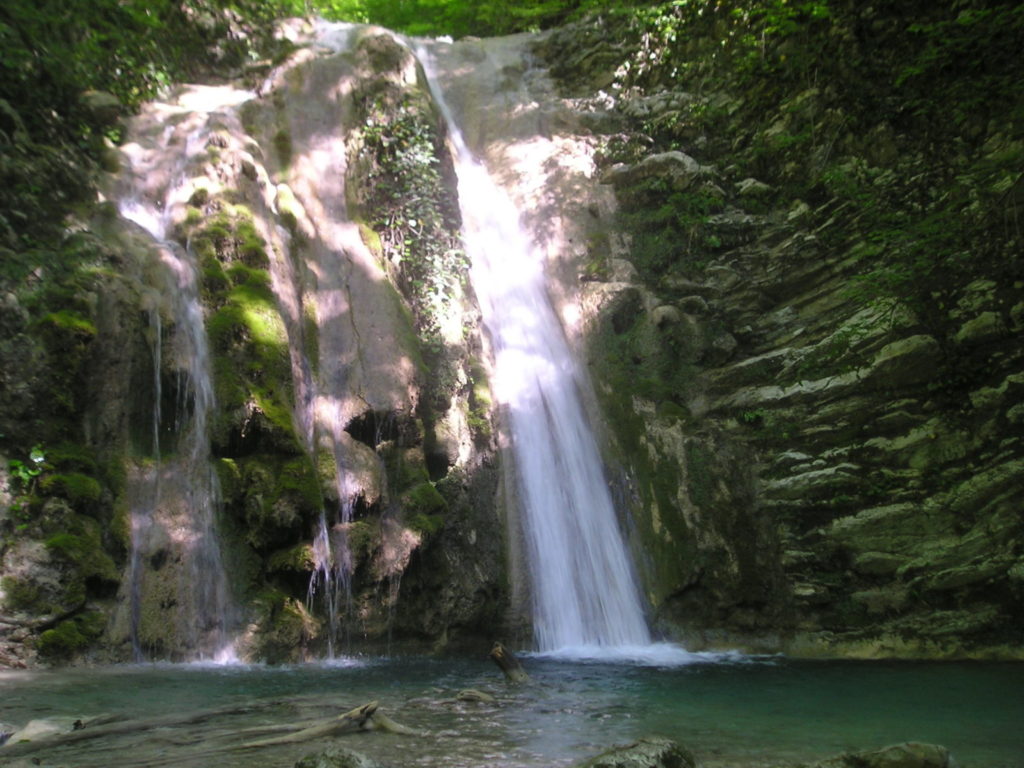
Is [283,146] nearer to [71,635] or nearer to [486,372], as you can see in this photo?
[486,372]

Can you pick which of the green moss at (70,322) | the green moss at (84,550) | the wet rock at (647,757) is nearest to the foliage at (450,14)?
the green moss at (70,322)

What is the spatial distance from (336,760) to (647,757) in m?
1.31

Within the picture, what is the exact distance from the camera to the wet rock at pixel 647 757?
301 centimetres

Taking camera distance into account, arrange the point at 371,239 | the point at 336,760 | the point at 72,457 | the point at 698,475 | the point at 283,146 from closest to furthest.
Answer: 1. the point at 336,760
2. the point at 72,457
3. the point at 698,475
4. the point at 371,239
5. the point at 283,146

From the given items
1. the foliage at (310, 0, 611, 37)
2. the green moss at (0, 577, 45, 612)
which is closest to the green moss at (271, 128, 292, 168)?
the green moss at (0, 577, 45, 612)

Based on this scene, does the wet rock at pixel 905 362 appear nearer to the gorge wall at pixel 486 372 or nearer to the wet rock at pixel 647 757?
the gorge wall at pixel 486 372

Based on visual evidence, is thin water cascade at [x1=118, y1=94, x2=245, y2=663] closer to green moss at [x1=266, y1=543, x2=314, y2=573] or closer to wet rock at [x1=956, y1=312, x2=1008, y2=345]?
green moss at [x1=266, y1=543, x2=314, y2=573]

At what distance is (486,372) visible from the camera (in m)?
9.91

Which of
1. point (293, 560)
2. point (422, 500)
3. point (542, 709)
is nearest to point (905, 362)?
point (422, 500)

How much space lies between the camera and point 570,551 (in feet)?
28.9

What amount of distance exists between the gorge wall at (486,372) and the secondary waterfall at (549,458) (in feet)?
1.01

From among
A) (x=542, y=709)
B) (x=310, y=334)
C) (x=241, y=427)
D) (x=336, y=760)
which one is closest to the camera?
(x=336, y=760)

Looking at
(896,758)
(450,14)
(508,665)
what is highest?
(450,14)

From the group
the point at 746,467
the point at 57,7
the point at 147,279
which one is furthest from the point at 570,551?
the point at 57,7
